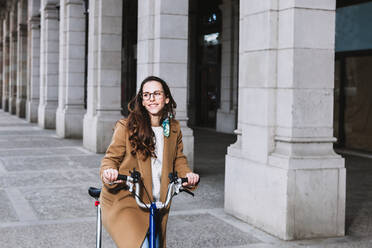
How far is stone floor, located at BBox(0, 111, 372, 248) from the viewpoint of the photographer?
654 cm

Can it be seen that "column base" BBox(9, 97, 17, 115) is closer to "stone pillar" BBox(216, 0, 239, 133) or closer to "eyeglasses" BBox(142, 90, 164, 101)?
"stone pillar" BBox(216, 0, 239, 133)

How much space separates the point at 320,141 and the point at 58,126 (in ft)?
49.4

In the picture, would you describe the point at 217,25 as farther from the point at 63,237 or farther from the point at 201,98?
the point at 63,237

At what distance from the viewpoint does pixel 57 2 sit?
23.1m

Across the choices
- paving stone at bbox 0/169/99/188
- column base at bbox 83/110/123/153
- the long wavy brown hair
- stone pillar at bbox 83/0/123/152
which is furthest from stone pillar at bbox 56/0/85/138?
the long wavy brown hair

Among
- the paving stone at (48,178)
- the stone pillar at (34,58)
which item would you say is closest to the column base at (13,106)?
the stone pillar at (34,58)

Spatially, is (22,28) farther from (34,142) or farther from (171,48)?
(171,48)

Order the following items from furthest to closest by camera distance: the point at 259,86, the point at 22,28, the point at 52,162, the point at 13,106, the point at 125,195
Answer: the point at 13,106 → the point at 22,28 → the point at 52,162 → the point at 259,86 → the point at 125,195

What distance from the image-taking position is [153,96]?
148 inches

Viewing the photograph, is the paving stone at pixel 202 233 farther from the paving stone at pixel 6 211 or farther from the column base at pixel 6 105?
the column base at pixel 6 105

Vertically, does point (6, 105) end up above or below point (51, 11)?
below

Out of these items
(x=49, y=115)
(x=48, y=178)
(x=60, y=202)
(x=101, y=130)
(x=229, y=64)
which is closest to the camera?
(x=60, y=202)

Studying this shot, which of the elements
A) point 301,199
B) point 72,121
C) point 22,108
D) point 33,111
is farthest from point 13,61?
point 301,199

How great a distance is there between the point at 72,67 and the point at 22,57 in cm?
1692
